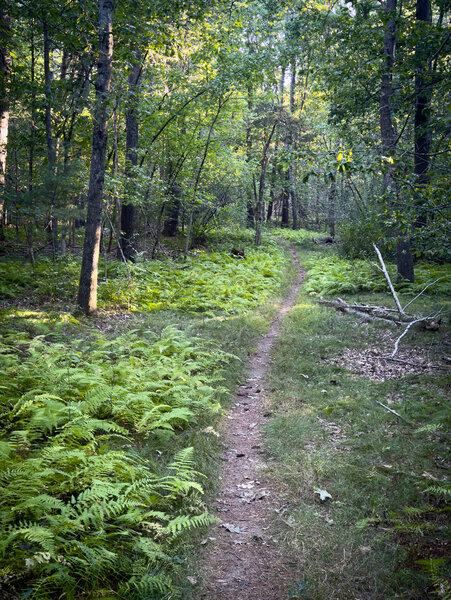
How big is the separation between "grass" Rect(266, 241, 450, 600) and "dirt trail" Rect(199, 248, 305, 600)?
0.58 feet

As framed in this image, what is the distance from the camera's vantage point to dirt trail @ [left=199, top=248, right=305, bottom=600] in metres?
3.19

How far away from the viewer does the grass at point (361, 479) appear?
3.16m

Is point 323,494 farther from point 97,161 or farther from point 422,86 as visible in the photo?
point 422,86

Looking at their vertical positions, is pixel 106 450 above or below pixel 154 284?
below

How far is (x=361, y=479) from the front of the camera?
4320 millimetres

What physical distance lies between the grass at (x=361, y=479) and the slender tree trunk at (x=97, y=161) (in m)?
4.90

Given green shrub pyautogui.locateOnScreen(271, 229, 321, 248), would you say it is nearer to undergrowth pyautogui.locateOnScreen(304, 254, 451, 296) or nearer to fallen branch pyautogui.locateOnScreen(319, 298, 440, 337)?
undergrowth pyautogui.locateOnScreen(304, 254, 451, 296)

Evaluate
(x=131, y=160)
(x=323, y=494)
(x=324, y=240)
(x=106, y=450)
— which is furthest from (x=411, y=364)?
(x=324, y=240)

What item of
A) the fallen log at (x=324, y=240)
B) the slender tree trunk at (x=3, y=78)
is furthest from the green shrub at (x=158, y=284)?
the fallen log at (x=324, y=240)

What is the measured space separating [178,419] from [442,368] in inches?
191

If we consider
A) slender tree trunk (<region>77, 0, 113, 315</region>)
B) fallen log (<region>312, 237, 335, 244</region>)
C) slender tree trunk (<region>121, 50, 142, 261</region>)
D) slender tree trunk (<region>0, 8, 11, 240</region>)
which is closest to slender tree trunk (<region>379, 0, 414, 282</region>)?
slender tree trunk (<region>77, 0, 113, 315</region>)

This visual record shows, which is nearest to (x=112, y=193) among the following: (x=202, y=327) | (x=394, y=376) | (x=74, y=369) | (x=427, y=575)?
(x=202, y=327)

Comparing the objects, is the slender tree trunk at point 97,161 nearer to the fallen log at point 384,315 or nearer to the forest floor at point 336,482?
the forest floor at point 336,482

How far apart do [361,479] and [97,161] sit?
8149mm
